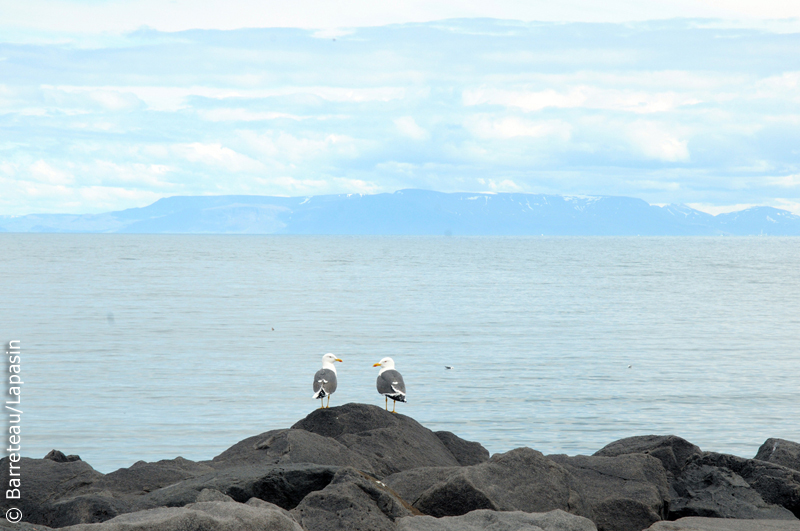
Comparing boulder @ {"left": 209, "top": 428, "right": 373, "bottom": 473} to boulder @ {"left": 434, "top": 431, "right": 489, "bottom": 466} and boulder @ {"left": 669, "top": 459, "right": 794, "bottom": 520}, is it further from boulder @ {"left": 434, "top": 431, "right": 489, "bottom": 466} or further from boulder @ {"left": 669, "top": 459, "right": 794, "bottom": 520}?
boulder @ {"left": 669, "top": 459, "right": 794, "bottom": 520}

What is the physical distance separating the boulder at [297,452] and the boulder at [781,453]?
18.7 feet

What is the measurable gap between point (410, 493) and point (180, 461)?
3454 millimetres

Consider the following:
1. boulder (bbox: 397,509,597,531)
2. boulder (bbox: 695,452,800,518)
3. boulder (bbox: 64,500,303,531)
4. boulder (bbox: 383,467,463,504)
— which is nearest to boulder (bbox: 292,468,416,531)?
boulder (bbox: 397,509,597,531)

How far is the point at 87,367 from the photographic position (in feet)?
78.2

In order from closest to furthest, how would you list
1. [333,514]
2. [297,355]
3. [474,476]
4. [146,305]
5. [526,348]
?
1. [333,514]
2. [474,476]
3. [297,355]
4. [526,348]
5. [146,305]

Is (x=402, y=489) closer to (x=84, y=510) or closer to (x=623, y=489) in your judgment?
(x=623, y=489)

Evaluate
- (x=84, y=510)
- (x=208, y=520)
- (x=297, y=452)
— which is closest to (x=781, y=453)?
(x=297, y=452)

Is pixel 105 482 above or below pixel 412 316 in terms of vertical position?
below

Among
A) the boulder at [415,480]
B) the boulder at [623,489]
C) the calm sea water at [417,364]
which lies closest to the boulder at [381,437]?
the boulder at [415,480]

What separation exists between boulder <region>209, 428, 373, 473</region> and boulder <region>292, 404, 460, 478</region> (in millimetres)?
404

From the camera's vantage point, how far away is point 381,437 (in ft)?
34.6

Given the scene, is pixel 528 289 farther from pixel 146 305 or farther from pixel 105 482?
pixel 105 482

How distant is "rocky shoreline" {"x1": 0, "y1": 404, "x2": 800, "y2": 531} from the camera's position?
21.3 feet

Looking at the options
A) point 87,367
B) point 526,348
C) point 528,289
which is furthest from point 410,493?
point 528,289
